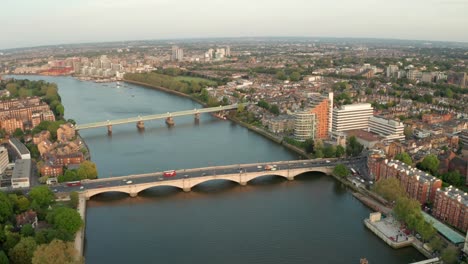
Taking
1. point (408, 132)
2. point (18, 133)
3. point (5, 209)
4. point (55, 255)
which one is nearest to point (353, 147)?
point (408, 132)

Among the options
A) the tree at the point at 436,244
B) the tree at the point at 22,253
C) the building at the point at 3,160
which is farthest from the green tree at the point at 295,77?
the tree at the point at 22,253

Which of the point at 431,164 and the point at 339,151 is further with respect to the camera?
the point at 339,151

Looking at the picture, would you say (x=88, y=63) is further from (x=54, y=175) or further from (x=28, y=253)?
(x=28, y=253)

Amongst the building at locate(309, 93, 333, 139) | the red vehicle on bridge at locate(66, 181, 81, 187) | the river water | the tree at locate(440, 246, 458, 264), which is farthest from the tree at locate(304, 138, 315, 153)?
the red vehicle on bridge at locate(66, 181, 81, 187)

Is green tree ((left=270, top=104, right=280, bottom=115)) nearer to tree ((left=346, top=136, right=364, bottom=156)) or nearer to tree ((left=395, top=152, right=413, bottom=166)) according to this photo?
tree ((left=346, top=136, right=364, bottom=156))

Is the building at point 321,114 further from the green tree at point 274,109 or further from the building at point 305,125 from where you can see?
the green tree at point 274,109

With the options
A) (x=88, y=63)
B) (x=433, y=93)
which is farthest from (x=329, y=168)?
(x=88, y=63)

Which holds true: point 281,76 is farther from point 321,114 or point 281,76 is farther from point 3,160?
point 3,160
